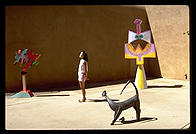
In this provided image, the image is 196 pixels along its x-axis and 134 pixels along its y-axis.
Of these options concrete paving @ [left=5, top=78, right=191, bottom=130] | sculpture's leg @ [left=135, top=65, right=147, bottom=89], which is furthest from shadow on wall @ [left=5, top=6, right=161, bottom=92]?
concrete paving @ [left=5, top=78, right=191, bottom=130]

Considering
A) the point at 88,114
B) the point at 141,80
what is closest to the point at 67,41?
the point at 141,80

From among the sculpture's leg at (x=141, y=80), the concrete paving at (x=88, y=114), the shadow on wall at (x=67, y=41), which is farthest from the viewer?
the shadow on wall at (x=67, y=41)

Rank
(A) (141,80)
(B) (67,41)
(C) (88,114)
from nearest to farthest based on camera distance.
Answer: (C) (88,114), (A) (141,80), (B) (67,41)

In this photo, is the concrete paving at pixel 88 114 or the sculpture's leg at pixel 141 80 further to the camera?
the sculpture's leg at pixel 141 80

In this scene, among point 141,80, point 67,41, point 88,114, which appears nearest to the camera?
point 88,114

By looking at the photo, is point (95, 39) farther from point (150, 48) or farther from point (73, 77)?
point (150, 48)

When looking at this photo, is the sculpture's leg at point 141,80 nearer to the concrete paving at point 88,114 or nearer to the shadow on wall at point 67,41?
the concrete paving at point 88,114

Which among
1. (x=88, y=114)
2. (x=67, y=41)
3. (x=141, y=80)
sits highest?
(x=67, y=41)

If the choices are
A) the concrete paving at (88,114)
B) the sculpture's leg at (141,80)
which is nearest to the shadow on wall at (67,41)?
the sculpture's leg at (141,80)

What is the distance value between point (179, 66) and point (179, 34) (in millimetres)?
1676

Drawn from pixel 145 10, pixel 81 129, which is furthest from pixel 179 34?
pixel 81 129

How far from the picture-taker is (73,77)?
945 cm

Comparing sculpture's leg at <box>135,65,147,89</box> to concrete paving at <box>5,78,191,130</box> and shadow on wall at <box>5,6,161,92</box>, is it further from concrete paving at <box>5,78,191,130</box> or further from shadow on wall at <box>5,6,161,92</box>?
shadow on wall at <box>5,6,161,92</box>

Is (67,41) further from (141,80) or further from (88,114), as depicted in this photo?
(88,114)
